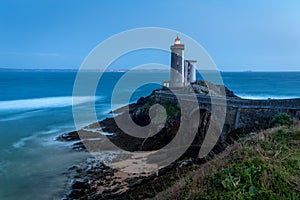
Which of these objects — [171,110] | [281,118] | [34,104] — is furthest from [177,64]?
[34,104]

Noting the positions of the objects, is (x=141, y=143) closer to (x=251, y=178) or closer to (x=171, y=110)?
(x=171, y=110)

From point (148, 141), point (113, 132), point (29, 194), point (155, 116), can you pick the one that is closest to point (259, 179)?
point (29, 194)

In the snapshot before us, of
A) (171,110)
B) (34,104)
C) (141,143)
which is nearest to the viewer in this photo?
(141,143)

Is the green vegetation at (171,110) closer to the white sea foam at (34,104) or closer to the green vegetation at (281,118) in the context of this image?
the green vegetation at (281,118)

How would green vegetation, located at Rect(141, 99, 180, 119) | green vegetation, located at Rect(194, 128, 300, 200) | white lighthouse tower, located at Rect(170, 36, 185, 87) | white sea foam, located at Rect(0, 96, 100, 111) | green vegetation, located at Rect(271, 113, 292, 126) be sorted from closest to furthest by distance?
green vegetation, located at Rect(194, 128, 300, 200) < green vegetation, located at Rect(271, 113, 292, 126) < green vegetation, located at Rect(141, 99, 180, 119) < white lighthouse tower, located at Rect(170, 36, 185, 87) < white sea foam, located at Rect(0, 96, 100, 111)

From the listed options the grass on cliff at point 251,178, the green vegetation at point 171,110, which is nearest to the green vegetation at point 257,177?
the grass on cliff at point 251,178

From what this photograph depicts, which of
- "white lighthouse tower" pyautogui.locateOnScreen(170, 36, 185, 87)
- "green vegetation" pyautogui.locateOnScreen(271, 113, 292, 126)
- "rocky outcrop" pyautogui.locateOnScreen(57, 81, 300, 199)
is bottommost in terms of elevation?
"rocky outcrop" pyautogui.locateOnScreen(57, 81, 300, 199)

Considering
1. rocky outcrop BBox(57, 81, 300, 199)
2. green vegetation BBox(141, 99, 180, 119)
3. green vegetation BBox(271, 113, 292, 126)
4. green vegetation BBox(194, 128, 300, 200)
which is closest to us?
green vegetation BBox(194, 128, 300, 200)

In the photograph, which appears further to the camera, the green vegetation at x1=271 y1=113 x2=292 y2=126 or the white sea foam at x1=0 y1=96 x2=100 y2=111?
the white sea foam at x1=0 y1=96 x2=100 y2=111

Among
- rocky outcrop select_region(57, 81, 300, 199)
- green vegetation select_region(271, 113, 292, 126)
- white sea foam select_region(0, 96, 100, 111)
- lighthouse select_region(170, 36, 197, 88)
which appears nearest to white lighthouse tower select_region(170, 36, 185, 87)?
lighthouse select_region(170, 36, 197, 88)

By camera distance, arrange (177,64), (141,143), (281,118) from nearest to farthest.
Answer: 1. (281,118)
2. (141,143)
3. (177,64)

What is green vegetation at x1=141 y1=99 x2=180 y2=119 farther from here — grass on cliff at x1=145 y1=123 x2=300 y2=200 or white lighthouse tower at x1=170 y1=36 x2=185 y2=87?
grass on cliff at x1=145 y1=123 x2=300 y2=200

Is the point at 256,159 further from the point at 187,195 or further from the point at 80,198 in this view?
the point at 80,198

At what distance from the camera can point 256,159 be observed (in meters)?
5.57
